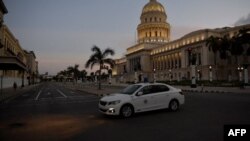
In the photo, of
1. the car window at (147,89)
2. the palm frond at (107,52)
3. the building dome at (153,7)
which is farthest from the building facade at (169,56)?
the car window at (147,89)

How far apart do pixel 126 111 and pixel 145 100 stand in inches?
46.2

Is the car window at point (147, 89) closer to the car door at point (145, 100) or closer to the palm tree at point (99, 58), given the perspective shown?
the car door at point (145, 100)

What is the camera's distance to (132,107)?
1234 centimetres

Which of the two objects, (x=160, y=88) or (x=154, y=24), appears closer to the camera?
(x=160, y=88)

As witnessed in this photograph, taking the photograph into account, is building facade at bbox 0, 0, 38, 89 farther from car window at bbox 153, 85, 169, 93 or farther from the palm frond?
car window at bbox 153, 85, 169, 93

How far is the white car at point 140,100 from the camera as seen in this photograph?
1192 centimetres

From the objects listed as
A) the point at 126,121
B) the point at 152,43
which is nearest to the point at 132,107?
the point at 126,121

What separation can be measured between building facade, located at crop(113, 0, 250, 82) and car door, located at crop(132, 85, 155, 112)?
174 ft

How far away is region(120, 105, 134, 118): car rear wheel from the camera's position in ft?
39.7

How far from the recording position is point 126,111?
12188 mm

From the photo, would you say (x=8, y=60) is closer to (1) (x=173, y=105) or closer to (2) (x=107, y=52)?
(2) (x=107, y=52)

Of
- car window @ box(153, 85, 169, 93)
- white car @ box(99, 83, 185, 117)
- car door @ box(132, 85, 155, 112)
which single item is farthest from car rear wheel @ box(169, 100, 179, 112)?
car door @ box(132, 85, 155, 112)

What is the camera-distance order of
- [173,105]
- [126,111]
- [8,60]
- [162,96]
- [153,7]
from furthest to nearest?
1. [153,7]
2. [8,60]
3. [173,105]
4. [162,96]
5. [126,111]

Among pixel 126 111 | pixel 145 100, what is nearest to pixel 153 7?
pixel 145 100
